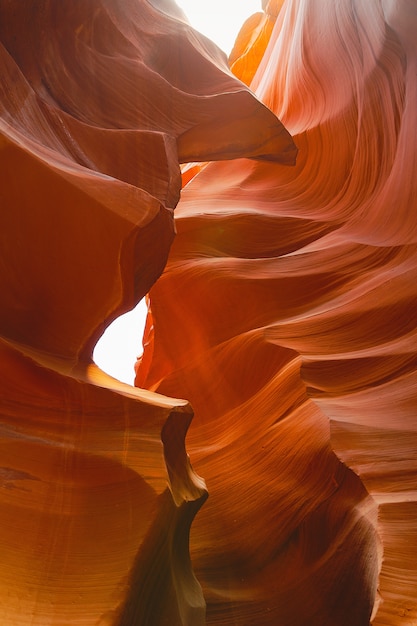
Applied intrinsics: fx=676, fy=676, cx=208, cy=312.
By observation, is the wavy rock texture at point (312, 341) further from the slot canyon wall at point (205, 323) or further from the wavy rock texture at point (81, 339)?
the wavy rock texture at point (81, 339)

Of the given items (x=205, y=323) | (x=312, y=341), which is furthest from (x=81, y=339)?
(x=205, y=323)

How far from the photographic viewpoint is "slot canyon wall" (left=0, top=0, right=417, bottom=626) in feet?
6.69

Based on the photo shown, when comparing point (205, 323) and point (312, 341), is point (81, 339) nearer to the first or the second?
point (312, 341)

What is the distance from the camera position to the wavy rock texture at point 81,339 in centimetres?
187

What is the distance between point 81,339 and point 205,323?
1795mm

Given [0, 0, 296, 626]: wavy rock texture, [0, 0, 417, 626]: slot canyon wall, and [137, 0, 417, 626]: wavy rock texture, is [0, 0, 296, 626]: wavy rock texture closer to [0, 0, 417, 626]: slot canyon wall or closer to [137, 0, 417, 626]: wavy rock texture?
[0, 0, 417, 626]: slot canyon wall

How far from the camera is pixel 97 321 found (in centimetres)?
248

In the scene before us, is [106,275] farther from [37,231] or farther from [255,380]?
[255,380]

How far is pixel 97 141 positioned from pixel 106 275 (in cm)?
83

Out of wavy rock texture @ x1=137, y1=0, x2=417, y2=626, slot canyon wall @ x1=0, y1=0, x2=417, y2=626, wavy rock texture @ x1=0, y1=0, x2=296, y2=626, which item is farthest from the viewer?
wavy rock texture @ x1=137, y1=0, x2=417, y2=626

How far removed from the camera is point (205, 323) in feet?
13.8

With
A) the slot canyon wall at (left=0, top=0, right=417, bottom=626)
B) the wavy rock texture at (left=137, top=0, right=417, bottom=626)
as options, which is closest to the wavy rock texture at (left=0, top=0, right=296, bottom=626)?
the slot canyon wall at (left=0, top=0, right=417, bottom=626)

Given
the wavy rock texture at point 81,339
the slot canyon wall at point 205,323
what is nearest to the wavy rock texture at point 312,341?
the slot canyon wall at point 205,323

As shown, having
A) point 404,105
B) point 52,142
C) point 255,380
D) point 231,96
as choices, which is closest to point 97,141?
point 52,142
